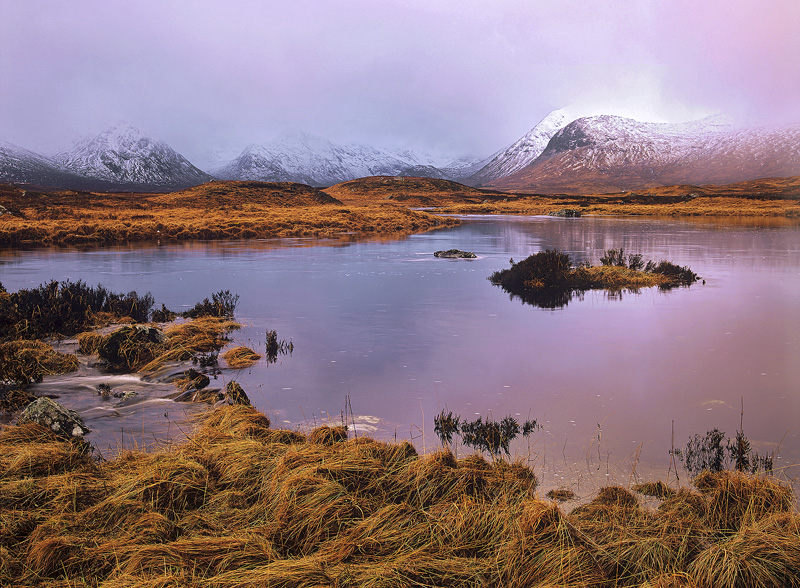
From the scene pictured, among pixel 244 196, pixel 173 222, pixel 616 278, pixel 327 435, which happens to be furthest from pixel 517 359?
pixel 244 196

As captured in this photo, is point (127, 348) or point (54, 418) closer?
point (54, 418)

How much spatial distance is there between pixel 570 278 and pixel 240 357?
36.3ft

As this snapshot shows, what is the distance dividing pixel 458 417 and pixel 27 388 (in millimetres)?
5873

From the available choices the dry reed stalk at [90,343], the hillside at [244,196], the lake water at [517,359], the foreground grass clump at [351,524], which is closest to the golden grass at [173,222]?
the hillside at [244,196]

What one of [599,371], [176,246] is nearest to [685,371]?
[599,371]

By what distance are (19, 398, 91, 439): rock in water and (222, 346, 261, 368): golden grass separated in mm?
2954

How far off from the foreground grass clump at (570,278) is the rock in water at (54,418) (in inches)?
469

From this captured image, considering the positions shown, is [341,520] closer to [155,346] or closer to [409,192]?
[155,346]

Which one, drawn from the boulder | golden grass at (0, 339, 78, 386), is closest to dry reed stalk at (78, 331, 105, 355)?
the boulder

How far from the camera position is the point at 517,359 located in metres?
9.29

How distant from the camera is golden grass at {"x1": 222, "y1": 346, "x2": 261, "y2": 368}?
913cm

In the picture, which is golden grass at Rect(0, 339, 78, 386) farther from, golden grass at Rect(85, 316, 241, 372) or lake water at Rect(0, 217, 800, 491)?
golden grass at Rect(85, 316, 241, 372)

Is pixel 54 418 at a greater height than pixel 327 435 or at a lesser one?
greater

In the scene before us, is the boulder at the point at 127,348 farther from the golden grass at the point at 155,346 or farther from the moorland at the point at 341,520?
the moorland at the point at 341,520
